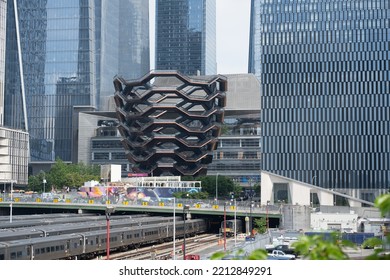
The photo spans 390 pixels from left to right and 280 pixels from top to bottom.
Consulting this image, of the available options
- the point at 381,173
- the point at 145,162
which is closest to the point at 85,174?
the point at 145,162

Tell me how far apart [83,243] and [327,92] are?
9988 centimetres

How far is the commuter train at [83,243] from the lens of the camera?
57781 millimetres

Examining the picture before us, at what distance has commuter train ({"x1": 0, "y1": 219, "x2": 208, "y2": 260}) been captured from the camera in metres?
57.8

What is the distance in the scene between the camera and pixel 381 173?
15375 cm

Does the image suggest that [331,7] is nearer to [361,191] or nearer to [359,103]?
[359,103]

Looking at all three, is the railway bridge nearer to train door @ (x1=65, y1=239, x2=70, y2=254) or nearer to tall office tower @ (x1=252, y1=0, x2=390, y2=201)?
tall office tower @ (x1=252, y1=0, x2=390, y2=201)

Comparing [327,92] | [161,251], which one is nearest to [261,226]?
[161,251]

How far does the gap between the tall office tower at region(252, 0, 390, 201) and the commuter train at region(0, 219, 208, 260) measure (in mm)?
58675

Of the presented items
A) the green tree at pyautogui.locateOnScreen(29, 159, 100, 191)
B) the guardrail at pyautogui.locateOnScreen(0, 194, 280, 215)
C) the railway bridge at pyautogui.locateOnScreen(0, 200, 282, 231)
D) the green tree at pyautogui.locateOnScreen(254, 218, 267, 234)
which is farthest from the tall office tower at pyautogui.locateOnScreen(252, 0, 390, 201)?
the green tree at pyautogui.locateOnScreen(29, 159, 100, 191)

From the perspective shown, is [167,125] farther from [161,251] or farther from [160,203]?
[161,251]

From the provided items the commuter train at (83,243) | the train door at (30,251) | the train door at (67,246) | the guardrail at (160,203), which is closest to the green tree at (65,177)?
the guardrail at (160,203)

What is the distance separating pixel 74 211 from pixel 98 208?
11718 mm

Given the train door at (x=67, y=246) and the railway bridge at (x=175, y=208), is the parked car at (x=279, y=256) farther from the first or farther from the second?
the railway bridge at (x=175, y=208)

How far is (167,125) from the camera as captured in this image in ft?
595
